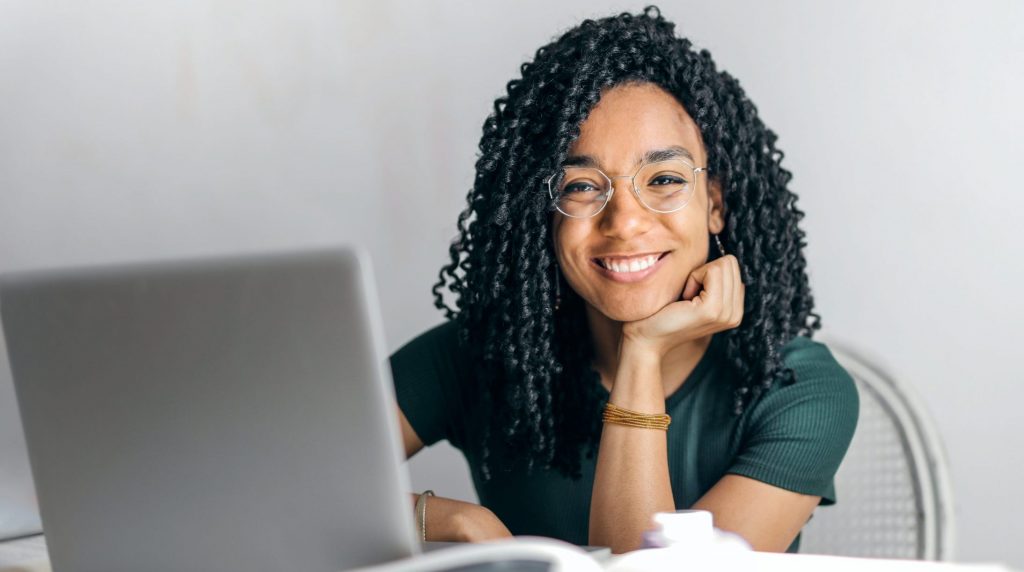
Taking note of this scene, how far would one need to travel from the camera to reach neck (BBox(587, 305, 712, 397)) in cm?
165

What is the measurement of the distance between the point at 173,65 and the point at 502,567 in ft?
6.49

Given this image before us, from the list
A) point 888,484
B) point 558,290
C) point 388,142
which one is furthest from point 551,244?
point 388,142

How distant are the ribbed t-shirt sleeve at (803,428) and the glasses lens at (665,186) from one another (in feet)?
0.96

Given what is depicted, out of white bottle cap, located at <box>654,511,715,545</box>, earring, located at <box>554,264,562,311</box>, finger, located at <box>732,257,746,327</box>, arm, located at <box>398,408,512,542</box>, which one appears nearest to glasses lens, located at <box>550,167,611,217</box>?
earring, located at <box>554,264,562,311</box>

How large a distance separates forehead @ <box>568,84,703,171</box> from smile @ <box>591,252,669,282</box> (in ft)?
0.42

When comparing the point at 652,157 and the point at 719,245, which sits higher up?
the point at 652,157

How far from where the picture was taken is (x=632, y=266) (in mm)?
1541

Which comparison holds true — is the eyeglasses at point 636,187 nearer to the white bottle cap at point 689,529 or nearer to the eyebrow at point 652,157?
the eyebrow at point 652,157

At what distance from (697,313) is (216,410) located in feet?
2.76

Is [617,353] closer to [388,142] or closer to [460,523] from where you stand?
[460,523]

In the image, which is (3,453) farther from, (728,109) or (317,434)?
(728,109)

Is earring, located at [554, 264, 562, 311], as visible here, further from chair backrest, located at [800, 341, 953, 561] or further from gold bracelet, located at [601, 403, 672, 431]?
chair backrest, located at [800, 341, 953, 561]

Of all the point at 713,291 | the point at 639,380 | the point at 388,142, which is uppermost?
the point at 388,142

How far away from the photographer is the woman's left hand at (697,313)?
152cm
